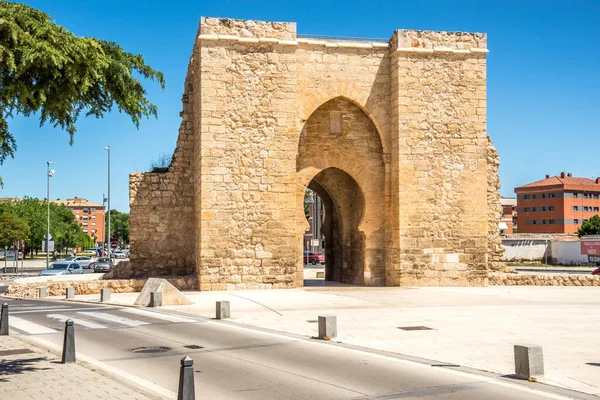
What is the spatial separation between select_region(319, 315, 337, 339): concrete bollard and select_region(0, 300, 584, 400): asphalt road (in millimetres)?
348

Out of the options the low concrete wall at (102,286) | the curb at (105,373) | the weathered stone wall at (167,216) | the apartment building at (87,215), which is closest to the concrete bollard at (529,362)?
the curb at (105,373)

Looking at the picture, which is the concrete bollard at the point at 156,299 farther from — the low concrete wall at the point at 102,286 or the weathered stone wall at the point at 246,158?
the low concrete wall at the point at 102,286

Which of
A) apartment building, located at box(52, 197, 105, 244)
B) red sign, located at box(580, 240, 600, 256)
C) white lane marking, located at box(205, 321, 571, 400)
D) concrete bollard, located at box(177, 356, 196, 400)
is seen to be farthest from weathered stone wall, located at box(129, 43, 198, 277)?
apartment building, located at box(52, 197, 105, 244)

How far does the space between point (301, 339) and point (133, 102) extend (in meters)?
5.71

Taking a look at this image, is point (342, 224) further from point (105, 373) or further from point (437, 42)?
point (105, 373)

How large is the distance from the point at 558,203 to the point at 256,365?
92833 mm

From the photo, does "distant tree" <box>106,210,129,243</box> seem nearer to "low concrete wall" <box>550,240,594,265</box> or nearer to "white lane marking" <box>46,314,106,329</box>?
"low concrete wall" <box>550,240,594,265</box>

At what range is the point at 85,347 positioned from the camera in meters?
11.0

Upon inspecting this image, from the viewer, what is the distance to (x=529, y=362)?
8.35 m

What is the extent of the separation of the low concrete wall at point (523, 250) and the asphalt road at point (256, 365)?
5155 centimetres

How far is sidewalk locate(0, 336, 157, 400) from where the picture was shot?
7.40 m

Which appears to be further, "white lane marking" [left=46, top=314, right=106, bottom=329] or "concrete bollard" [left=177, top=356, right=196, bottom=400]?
"white lane marking" [left=46, top=314, right=106, bottom=329]

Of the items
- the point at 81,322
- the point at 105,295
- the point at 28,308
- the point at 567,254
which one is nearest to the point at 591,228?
the point at 567,254

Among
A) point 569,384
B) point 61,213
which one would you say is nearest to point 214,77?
point 569,384
